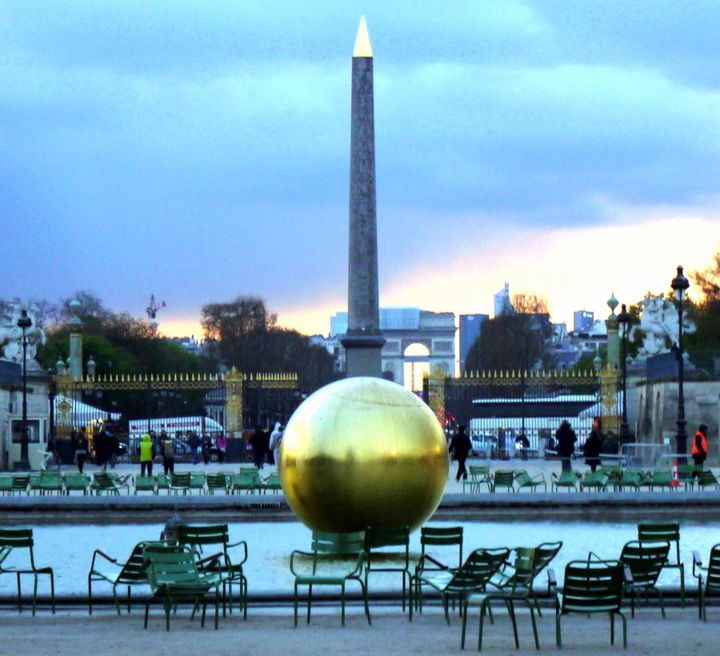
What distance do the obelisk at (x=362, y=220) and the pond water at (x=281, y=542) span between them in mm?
8433

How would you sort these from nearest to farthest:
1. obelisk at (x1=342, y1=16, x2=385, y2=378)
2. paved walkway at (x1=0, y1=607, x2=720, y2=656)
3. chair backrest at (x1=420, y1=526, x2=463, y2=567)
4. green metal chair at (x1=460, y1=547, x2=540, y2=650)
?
paved walkway at (x1=0, y1=607, x2=720, y2=656) < green metal chair at (x1=460, y1=547, x2=540, y2=650) < chair backrest at (x1=420, y1=526, x2=463, y2=567) < obelisk at (x1=342, y1=16, x2=385, y2=378)

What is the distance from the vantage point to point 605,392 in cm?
4334

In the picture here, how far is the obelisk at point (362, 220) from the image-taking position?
30.1 m

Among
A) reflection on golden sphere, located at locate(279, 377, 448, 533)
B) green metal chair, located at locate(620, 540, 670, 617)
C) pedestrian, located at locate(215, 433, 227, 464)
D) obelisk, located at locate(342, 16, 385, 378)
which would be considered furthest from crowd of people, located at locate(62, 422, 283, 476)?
green metal chair, located at locate(620, 540, 670, 617)

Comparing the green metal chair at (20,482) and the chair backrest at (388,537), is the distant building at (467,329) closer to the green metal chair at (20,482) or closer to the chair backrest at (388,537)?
the green metal chair at (20,482)

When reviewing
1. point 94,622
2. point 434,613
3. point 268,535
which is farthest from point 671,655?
point 268,535

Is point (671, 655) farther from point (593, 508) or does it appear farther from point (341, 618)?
point (593, 508)

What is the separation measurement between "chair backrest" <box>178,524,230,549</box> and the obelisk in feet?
48.8

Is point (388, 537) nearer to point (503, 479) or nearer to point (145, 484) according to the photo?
point (503, 479)

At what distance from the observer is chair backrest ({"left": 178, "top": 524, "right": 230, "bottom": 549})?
1480 centimetres

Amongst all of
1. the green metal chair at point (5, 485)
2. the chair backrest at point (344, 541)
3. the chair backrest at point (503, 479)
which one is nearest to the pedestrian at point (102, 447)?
the green metal chair at point (5, 485)

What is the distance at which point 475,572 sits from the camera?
12000 mm

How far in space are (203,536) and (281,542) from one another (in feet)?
14.1

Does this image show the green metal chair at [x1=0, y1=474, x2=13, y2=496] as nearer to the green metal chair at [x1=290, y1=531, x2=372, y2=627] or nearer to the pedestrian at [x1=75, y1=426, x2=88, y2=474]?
the pedestrian at [x1=75, y1=426, x2=88, y2=474]
